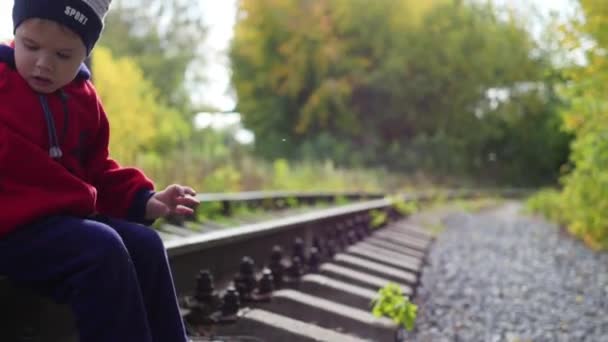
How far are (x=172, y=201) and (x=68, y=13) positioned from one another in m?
0.57

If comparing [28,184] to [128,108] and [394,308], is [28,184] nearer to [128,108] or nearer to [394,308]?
[394,308]

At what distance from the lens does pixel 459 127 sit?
31953mm

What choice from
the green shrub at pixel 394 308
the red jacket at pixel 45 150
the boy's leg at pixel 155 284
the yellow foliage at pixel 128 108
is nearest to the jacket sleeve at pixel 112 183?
the red jacket at pixel 45 150

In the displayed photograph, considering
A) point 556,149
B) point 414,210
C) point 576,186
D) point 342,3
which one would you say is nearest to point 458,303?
point 576,186

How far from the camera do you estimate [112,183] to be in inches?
81.4

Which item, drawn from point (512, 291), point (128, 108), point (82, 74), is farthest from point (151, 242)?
point (128, 108)

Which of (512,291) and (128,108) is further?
(128,108)

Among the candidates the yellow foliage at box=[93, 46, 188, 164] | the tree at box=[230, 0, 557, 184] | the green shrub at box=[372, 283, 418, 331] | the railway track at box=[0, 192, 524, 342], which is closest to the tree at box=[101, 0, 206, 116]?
the tree at box=[230, 0, 557, 184]

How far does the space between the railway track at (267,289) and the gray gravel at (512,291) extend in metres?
0.29

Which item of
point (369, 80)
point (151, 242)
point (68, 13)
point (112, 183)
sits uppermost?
point (369, 80)

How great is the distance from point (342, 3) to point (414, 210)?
19.4 metres

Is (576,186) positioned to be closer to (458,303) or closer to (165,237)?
(458,303)

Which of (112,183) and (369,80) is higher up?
(369,80)

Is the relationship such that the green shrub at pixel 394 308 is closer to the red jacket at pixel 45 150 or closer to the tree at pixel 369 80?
the red jacket at pixel 45 150
